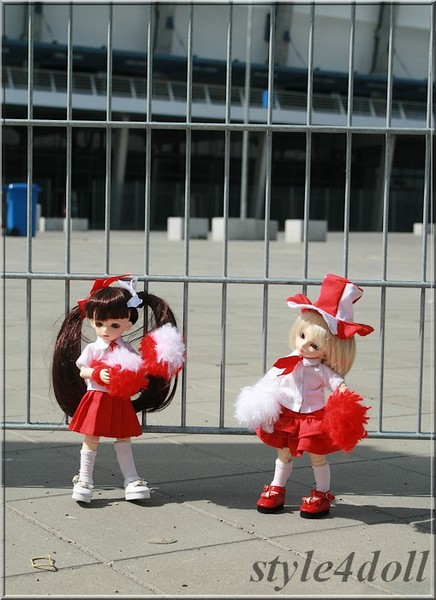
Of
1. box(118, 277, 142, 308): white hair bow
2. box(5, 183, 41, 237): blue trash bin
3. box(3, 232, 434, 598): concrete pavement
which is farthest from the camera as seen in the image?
box(5, 183, 41, 237): blue trash bin

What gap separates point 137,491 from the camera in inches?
180

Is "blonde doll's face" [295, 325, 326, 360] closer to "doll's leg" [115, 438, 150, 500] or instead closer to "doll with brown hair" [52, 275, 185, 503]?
"doll with brown hair" [52, 275, 185, 503]

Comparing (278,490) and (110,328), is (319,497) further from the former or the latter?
(110,328)

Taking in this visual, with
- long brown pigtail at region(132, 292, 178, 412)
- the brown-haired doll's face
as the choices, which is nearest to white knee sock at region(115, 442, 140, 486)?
long brown pigtail at region(132, 292, 178, 412)

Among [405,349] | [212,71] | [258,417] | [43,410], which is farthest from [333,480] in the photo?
[212,71]

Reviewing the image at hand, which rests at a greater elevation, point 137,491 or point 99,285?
point 99,285

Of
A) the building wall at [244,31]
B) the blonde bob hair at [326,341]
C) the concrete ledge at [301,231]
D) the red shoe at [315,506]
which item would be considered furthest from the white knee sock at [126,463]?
the building wall at [244,31]

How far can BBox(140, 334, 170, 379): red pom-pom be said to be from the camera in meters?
4.63

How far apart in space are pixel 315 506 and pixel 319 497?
0.05 metres

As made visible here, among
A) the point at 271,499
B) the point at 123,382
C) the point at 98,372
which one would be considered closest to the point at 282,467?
the point at 271,499

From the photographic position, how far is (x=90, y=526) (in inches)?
167

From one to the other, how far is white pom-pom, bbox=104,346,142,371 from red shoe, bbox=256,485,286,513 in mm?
809

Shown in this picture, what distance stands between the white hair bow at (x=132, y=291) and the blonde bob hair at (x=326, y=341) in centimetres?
73

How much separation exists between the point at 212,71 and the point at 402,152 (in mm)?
13965
